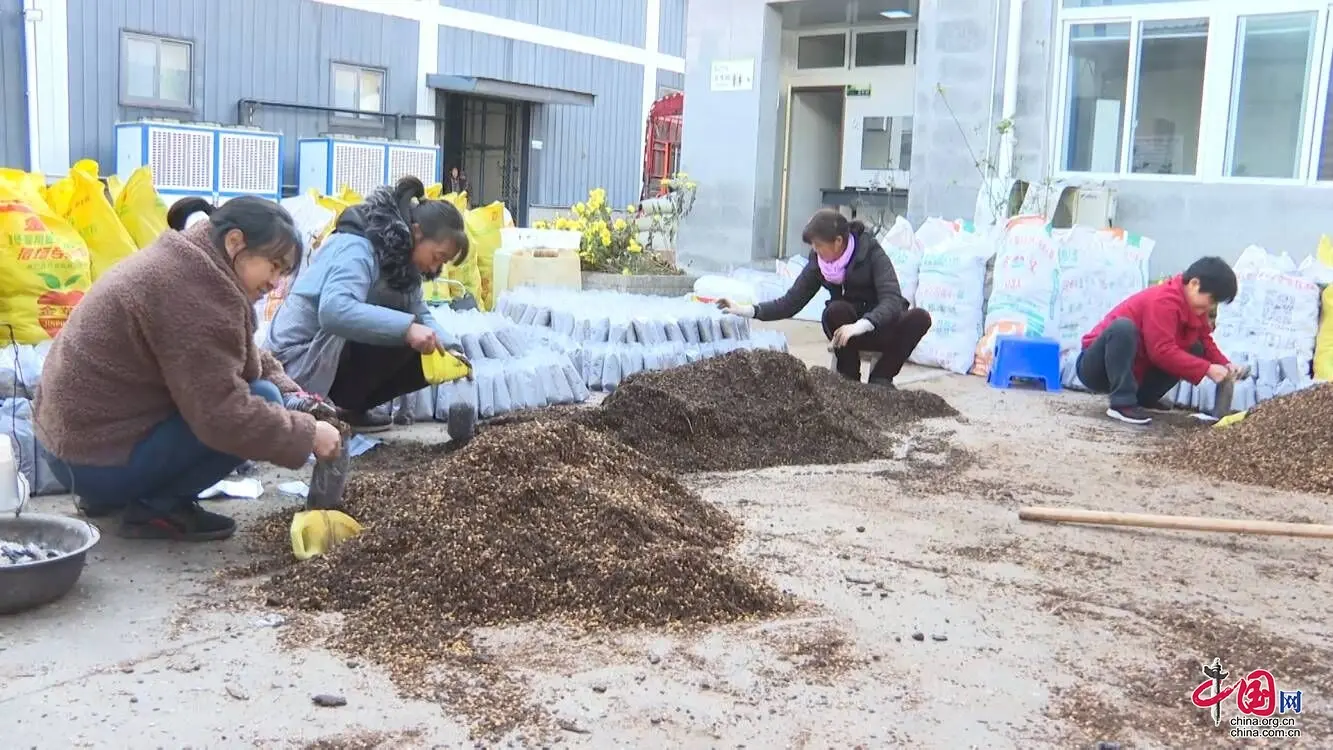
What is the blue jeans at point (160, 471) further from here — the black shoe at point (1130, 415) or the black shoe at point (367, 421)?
the black shoe at point (1130, 415)

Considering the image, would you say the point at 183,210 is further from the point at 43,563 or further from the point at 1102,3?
the point at 1102,3

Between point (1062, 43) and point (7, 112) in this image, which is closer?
point (1062, 43)

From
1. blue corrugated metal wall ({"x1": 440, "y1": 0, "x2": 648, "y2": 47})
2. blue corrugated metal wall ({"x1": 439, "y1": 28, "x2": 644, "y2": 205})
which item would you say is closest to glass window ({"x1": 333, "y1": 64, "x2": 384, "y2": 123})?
blue corrugated metal wall ({"x1": 439, "y1": 28, "x2": 644, "y2": 205})

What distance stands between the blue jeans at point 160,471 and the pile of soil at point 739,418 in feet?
4.61

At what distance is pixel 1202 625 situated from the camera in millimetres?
2547

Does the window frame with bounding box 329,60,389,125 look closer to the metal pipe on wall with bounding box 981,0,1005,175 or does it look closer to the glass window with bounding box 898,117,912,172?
the glass window with bounding box 898,117,912,172

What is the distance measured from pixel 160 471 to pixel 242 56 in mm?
10886

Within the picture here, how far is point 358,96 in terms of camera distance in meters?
13.8

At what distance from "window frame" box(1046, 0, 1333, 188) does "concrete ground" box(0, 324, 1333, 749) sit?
4321 millimetres

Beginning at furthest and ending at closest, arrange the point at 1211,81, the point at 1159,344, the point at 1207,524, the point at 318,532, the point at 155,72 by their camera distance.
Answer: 1. the point at 155,72
2. the point at 1211,81
3. the point at 1159,344
4. the point at 1207,524
5. the point at 318,532

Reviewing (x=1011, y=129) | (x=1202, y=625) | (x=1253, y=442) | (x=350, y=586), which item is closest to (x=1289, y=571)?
(x=1202, y=625)

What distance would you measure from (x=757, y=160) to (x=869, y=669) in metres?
7.08

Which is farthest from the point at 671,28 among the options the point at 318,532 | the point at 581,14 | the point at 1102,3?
the point at 318,532

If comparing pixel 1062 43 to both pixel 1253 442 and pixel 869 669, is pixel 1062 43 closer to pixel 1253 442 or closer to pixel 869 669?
pixel 1253 442
